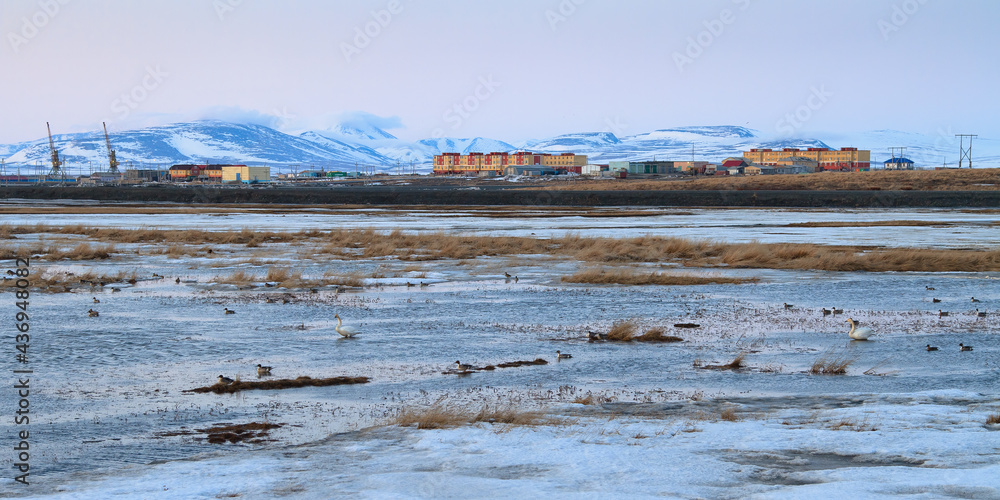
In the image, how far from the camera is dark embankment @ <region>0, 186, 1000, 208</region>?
66188 mm

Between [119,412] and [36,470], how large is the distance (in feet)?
6.75

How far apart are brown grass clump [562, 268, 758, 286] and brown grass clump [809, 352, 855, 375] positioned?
30.2 ft

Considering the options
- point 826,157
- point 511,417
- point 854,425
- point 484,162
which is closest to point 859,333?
point 854,425

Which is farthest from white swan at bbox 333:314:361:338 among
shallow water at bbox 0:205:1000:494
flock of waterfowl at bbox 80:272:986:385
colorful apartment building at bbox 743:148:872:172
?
colorful apartment building at bbox 743:148:872:172

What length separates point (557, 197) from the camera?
237 ft

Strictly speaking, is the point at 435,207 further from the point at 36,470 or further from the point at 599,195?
the point at 36,470

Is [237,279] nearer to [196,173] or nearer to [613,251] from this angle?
[613,251]

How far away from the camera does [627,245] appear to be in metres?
30.2

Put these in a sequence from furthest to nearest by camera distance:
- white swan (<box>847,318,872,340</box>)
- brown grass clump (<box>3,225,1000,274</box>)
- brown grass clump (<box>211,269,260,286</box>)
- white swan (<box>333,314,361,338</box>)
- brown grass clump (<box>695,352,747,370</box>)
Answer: brown grass clump (<box>3,225,1000,274</box>) < brown grass clump (<box>211,269,260,286</box>) < white swan (<box>333,314,361,338</box>) < white swan (<box>847,318,872,340</box>) < brown grass clump (<box>695,352,747,370</box>)

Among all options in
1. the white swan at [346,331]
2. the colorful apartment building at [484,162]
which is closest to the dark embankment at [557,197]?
the white swan at [346,331]

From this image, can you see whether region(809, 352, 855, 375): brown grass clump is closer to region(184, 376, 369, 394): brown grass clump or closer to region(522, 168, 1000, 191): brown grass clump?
region(184, 376, 369, 394): brown grass clump

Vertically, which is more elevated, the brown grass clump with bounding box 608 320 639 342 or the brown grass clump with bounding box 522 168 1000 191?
the brown grass clump with bounding box 522 168 1000 191

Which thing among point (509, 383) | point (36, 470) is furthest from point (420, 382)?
point (36, 470)

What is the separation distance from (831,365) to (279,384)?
7.52 metres
